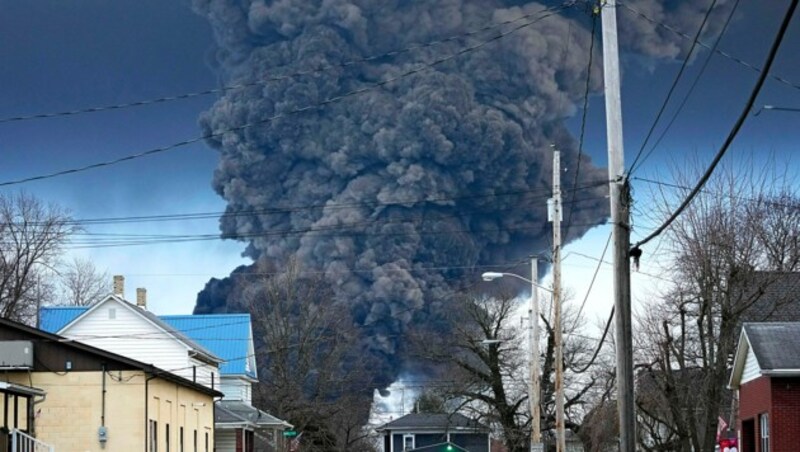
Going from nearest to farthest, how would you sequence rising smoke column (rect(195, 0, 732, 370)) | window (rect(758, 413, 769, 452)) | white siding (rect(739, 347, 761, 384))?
white siding (rect(739, 347, 761, 384)) < window (rect(758, 413, 769, 452)) < rising smoke column (rect(195, 0, 732, 370))

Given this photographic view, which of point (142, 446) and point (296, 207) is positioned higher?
point (296, 207)

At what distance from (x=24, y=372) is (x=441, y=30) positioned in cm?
9996

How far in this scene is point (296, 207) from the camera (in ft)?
427

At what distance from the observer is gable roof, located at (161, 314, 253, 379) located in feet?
222

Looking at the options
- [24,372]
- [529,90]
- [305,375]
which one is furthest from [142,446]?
[529,90]

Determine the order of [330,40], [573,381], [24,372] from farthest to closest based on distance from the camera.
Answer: [330,40] → [573,381] → [24,372]

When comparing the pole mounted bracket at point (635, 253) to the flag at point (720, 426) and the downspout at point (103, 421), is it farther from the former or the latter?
the downspout at point (103, 421)

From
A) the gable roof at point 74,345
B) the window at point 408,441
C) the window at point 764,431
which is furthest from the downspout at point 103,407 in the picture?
the window at point 408,441

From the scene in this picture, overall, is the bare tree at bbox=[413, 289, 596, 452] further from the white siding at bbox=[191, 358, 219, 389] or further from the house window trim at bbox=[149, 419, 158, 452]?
the house window trim at bbox=[149, 419, 158, 452]

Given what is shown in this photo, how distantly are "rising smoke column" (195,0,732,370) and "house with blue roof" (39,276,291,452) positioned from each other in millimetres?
51505

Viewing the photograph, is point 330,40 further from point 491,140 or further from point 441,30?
point 491,140

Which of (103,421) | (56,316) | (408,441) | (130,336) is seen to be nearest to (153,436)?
(103,421)

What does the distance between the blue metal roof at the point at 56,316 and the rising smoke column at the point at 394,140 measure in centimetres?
5742

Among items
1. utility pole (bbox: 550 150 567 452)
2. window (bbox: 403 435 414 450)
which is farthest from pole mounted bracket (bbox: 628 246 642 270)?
window (bbox: 403 435 414 450)
